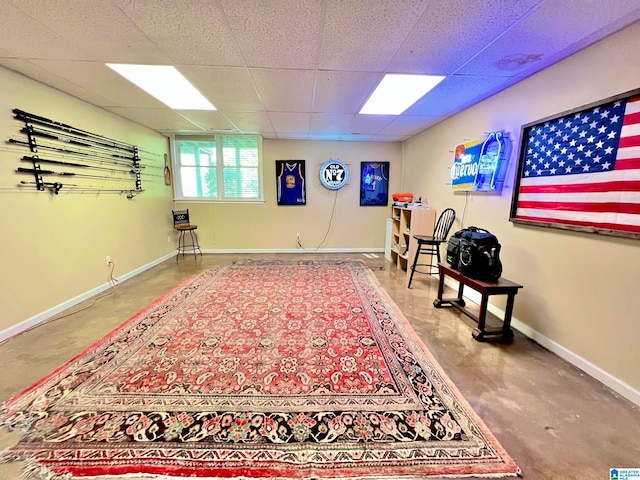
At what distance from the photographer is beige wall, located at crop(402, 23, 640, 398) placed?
1.73m

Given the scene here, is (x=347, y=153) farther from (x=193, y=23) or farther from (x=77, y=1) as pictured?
(x=77, y=1)

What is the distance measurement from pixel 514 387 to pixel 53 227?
14.7 ft

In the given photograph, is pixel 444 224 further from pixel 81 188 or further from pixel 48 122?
pixel 48 122

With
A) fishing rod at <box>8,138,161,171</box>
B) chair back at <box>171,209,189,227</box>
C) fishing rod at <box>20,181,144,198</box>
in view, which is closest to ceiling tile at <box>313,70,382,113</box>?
fishing rod at <box>8,138,161,171</box>

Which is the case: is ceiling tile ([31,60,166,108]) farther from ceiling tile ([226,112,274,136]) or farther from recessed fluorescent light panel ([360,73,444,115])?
recessed fluorescent light panel ([360,73,444,115])

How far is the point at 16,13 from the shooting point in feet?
5.40

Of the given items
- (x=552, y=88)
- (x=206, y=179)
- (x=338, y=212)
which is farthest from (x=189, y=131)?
(x=552, y=88)

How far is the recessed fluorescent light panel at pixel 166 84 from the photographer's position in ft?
7.97

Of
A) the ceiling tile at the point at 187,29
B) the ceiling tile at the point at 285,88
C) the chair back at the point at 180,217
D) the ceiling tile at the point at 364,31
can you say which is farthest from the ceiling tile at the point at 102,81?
the chair back at the point at 180,217

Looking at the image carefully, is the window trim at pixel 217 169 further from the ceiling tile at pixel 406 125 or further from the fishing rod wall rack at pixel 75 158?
the ceiling tile at pixel 406 125

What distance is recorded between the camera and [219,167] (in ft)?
17.9

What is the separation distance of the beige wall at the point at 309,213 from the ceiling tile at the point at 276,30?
3.18m

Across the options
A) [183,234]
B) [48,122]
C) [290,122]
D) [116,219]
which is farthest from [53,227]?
[290,122]

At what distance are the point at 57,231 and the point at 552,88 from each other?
5.08 m
